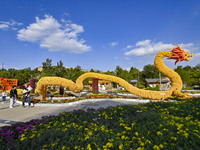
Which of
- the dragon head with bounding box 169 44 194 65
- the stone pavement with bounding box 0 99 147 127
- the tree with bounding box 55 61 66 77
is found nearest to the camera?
the stone pavement with bounding box 0 99 147 127

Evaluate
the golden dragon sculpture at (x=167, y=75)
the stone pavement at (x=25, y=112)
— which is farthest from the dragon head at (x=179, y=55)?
the stone pavement at (x=25, y=112)

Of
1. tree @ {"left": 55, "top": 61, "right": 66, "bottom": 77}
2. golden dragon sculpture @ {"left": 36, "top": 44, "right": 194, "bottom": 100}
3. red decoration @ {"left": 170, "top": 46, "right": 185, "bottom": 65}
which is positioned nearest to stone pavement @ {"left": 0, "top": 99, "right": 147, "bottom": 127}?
golden dragon sculpture @ {"left": 36, "top": 44, "right": 194, "bottom": 100}

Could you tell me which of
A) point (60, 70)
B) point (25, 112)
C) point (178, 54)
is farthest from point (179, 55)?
point (60, 70)

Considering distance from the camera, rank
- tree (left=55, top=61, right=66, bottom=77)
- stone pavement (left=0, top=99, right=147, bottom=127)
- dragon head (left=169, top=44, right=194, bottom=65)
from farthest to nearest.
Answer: tree (left=55, top=61, right=66, bottom=77) → dragon head (left=169, top=44, right=194, bottom=65) → stone pavement (left=0, top=99, right=147, bottom=127)

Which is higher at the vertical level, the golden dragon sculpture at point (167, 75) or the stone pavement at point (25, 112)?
the golden dragon sculpture at point (167, 75)

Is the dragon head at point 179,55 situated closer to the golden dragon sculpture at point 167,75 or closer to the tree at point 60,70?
the golden dragon sculpture at point 167,75

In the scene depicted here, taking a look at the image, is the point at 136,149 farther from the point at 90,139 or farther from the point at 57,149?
the point at 57,149

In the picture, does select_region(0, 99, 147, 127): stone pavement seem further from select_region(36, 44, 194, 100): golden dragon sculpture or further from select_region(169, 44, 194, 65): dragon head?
select_region(169, 44, 194, 65): dragon head

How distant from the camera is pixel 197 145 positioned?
191cm

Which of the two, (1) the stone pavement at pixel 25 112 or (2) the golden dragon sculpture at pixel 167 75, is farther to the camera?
(2) the golden dragon sculpture at pixel 167 75

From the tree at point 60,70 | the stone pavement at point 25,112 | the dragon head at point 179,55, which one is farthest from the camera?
the tree at point 60,70

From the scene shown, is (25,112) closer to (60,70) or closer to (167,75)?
(167,75)

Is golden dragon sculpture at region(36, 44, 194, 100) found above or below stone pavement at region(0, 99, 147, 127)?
above

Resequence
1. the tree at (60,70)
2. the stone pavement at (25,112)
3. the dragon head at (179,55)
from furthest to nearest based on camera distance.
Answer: the tree at (60,70)
the dragon head at (179,55)
the stone pavement at (25,112)
